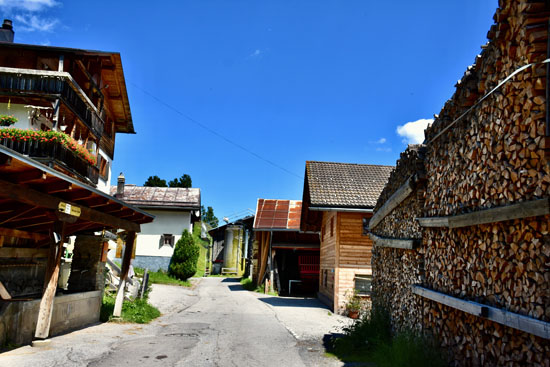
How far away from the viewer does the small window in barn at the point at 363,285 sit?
17.2 meters

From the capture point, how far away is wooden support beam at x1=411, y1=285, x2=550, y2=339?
3.70m

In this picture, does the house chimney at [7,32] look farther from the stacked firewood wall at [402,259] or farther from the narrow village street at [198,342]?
the stacked firewood wall at [402,259]

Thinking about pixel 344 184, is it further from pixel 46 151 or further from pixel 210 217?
pixel 210 217

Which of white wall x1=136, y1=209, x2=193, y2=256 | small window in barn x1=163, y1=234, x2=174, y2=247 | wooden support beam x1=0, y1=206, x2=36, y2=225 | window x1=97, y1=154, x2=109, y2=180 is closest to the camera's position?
wooden support beam x1=0, y1=206, x2=36, y2=225

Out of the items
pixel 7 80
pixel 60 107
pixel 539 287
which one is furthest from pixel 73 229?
pixel 539 287

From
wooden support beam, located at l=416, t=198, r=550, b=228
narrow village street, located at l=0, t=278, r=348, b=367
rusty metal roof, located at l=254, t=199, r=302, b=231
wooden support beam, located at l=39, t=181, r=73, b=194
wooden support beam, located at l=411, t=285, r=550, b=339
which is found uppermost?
rusty metal roof, located at l=254, t=199, r=302, b=231

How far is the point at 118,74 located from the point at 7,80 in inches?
250

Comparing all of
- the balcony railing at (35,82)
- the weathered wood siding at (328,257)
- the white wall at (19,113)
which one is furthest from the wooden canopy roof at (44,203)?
the weathered wood siding at (328,257)

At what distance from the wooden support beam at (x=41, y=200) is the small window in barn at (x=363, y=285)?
32.3 ft

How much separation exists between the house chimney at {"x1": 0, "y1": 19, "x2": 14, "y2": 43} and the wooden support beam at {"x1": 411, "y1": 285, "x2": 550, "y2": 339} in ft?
84.0

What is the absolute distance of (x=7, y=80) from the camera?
1739 cm

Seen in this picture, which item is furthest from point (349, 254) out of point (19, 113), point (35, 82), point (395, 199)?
point (19, 113)

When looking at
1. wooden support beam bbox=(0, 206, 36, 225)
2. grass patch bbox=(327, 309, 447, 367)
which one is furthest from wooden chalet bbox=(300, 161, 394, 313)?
wooden support beam bbox=(0, 206, 36, 225)

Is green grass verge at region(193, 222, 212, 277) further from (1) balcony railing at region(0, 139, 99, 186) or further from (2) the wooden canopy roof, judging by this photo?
(2) the wooden canopy roof
